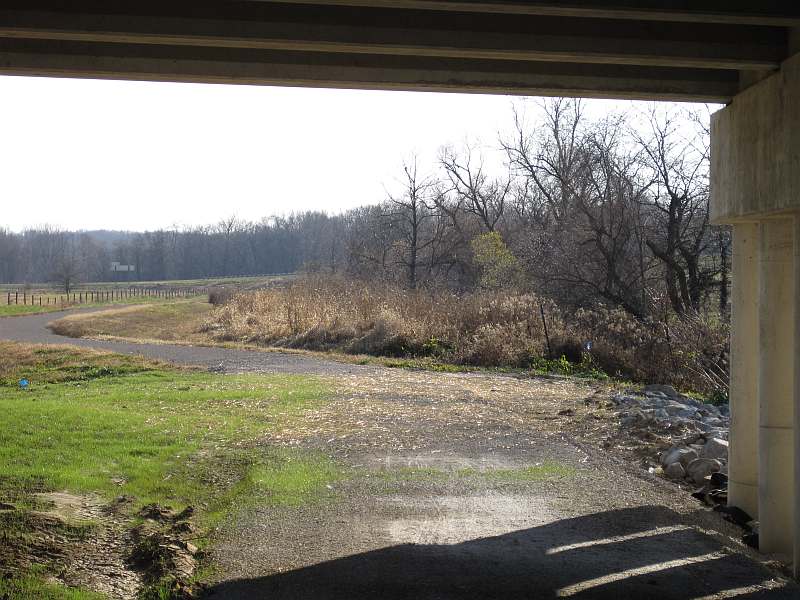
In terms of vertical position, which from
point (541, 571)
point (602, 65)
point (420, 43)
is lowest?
point (541, 571)

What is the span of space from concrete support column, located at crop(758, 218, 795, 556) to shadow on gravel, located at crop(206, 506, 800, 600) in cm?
53

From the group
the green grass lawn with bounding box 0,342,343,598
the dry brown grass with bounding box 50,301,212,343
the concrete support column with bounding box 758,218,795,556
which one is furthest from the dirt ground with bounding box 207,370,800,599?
the dry brown grass with bounding box 50,301,212,343

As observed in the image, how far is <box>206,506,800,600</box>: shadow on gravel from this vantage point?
18.6 ft

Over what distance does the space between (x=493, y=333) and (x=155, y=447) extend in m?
13.7

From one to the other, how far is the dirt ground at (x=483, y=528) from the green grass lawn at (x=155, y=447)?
0.55 m

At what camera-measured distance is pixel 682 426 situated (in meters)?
11.2

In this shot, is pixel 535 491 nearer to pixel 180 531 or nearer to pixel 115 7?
pixel 180 531

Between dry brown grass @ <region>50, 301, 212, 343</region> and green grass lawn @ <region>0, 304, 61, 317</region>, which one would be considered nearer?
dry brown grass @ <region>50, 301, 212, 343</region>

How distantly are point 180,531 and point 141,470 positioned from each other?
2.23 m

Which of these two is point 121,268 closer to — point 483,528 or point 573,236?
point 573,236

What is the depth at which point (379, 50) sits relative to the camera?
654 centimetres

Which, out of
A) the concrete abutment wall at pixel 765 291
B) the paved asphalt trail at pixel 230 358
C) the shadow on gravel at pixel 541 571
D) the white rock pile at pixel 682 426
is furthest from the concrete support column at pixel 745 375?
the paved asphalt trail at pixel 230 358

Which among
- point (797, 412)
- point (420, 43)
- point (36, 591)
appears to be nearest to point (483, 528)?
point (797, 412)

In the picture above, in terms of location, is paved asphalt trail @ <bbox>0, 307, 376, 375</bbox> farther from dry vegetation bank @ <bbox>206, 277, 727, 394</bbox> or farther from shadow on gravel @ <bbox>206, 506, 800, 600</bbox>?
shadow on gravel @ <bbox>206, 506, 800, 600</bbox>
